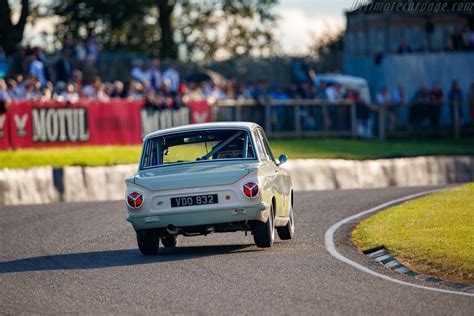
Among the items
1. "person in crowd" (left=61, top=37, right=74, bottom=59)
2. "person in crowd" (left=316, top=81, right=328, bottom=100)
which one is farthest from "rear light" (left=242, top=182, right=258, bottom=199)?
"person in crowd" (left=316, top=81, right=328, bottom=100)

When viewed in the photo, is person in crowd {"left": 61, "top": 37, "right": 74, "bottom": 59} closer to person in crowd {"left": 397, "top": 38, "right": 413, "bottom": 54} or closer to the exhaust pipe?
person in crowd {"left": 397, "top": 38, "right": 413, "bottom": 54}

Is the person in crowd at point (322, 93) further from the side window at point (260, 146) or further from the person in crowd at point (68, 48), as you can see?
the side window at point (260, 146)

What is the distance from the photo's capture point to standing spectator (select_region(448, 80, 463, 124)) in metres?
38.3

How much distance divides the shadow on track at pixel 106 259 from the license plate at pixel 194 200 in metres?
0.62

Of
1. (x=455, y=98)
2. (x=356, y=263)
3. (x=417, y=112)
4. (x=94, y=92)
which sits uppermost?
(x=94, y=92)

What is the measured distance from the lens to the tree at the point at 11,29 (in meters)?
38.2

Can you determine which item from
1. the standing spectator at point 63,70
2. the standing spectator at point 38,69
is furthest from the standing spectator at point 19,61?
the standing spectator at point 38,69

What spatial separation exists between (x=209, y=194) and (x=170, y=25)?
35494mm

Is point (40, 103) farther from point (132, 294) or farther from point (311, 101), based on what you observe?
point (132, 294)

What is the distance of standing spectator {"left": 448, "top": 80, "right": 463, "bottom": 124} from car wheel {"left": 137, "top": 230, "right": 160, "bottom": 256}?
2540 centimetres

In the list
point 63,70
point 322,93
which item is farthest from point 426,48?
point 63,70

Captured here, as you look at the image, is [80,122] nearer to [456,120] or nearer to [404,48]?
[456,120]

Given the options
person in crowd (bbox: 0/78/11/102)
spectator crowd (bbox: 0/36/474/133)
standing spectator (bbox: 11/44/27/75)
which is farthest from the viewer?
standing spectator (bbox: 11/44/27/75)

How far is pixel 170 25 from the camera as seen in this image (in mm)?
48406
